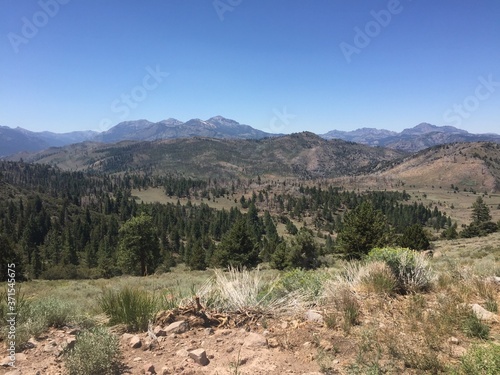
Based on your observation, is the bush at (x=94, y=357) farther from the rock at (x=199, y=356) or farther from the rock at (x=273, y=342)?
the rock at (x=273, y=342)

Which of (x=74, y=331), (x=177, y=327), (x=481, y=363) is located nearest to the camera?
(x=481, y=363)

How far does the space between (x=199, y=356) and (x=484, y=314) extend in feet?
17.4

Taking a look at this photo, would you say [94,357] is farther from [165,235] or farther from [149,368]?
[165,235]

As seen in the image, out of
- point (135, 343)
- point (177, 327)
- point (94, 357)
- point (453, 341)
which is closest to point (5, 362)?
point (94, 357)

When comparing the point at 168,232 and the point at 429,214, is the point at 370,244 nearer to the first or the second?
the point at 168,232

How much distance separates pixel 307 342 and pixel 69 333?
4073 millimetres

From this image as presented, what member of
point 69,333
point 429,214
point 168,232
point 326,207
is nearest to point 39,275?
point 168,232

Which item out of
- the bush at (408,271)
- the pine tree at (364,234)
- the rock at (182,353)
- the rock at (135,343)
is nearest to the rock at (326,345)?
the rock at (182,353)

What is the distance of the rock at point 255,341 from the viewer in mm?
4824

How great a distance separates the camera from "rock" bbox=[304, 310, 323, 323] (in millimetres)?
5805

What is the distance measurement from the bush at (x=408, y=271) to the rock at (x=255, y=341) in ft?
13.9

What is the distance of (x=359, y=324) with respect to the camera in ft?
18.9

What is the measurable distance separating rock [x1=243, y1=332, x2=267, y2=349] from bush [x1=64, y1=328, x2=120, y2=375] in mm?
1865

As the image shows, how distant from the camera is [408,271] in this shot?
787cm
